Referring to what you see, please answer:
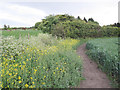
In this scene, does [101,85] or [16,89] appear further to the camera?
[101,85]

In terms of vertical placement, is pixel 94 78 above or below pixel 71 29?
below

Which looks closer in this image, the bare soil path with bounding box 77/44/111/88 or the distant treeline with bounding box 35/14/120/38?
the bare soil path with bounding box 77/44/111/88

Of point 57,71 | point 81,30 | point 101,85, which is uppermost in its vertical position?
point 81,30

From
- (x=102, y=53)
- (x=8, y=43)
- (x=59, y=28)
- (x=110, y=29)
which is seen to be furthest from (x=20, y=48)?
(x=110, y=29)

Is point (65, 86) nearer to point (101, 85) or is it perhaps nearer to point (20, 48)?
point (101, 85)

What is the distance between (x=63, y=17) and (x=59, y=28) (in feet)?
17.1

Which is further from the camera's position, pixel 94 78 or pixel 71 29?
pixel 71 29

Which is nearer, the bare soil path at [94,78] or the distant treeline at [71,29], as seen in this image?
the bare soil path at [94,78]

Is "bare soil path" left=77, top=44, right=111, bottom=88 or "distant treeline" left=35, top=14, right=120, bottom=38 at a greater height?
"distant treeline" left=35, top=14, right=120, bottom=38

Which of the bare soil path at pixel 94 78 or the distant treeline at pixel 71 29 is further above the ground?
the distant treeline at pixel 71 29

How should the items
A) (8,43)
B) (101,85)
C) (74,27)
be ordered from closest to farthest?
(101,85), (8,43), (74,27)

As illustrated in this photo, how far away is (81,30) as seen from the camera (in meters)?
16.5

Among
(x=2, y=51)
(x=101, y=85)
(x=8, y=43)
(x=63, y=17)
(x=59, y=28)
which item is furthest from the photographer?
(x=63, y=17)

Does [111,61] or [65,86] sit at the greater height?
[111,61]
